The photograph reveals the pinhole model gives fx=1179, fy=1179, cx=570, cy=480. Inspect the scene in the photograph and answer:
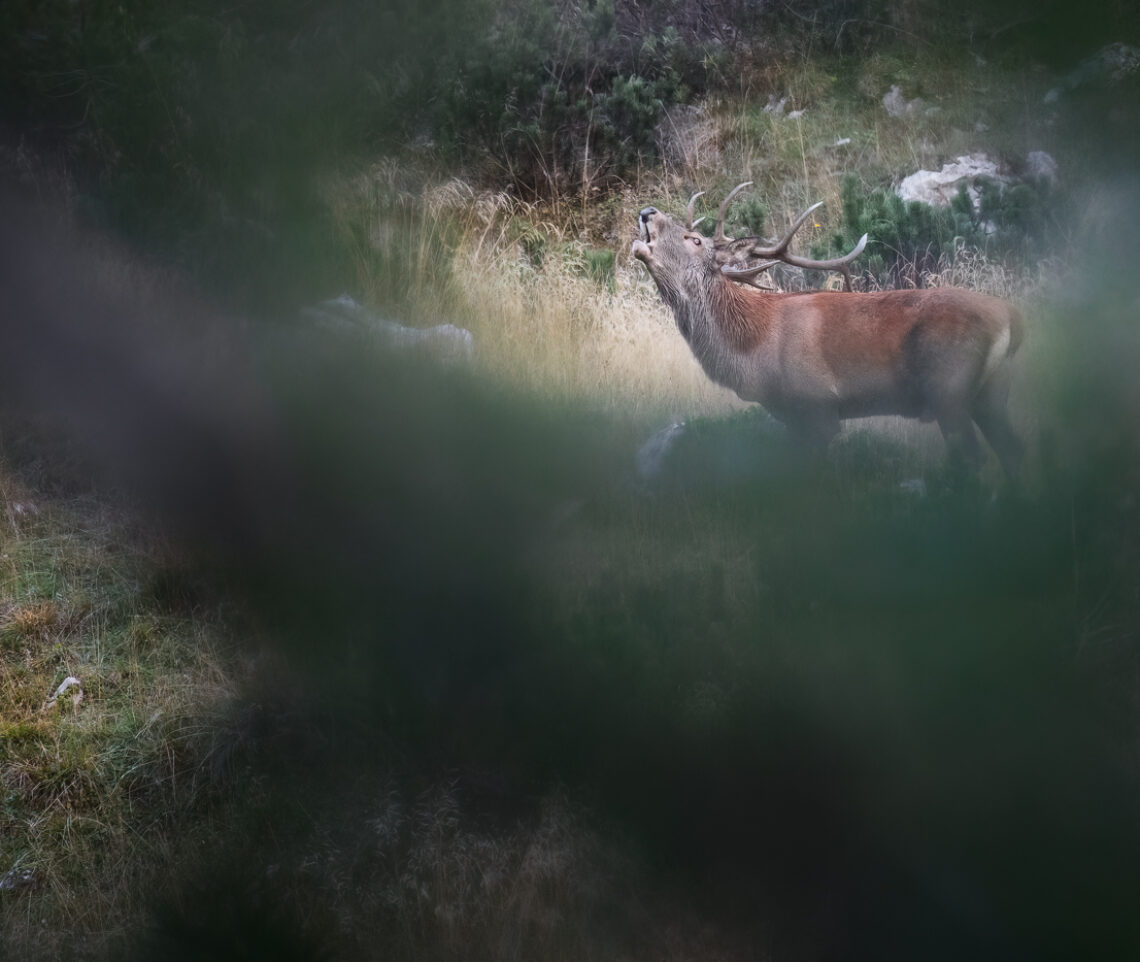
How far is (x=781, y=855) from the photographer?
1.90 m

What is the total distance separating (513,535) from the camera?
211 centimetres

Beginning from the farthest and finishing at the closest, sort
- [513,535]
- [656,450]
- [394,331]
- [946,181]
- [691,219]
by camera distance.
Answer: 1. [946,181]
2. [691,219]
3. [394,331]
4. [656,450]
5. [513,535]

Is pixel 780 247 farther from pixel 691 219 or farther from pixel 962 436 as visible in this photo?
pixel 962 436

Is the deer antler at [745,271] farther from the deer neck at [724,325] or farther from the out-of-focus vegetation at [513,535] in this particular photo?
the out-of-focus vegetation at [513,535]

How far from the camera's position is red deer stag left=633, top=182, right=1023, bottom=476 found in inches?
87.5

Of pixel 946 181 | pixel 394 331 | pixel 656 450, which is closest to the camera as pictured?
pixel 656 450

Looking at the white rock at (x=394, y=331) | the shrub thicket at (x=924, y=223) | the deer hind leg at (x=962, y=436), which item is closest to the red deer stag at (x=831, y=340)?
the deer hind leg at (x=962, y=436)

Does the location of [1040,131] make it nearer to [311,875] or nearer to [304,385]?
[304,385]

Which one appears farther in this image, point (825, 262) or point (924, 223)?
point (924, 223)

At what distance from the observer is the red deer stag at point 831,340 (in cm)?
222

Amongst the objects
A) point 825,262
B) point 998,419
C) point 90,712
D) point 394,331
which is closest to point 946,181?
point 825,262

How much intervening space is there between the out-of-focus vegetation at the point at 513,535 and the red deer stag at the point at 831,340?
2.6 inches

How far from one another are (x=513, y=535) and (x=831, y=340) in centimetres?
77

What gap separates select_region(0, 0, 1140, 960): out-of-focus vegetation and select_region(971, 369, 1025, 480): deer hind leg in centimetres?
4
